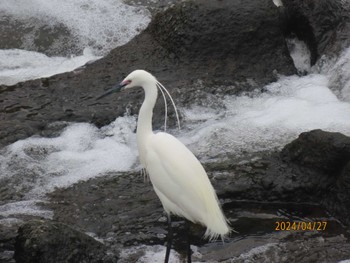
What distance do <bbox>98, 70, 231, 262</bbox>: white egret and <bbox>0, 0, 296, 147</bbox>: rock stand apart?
1.76 meters

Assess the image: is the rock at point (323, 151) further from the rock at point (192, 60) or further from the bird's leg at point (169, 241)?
the rock at point (192, 60)

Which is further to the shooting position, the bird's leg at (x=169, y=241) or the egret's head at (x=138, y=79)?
the egret's head at (x=138, y=79)

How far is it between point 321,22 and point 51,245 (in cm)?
402

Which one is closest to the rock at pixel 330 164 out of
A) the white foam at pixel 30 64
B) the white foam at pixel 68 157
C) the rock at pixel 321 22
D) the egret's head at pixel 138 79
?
the egret's head at pixel 138 79

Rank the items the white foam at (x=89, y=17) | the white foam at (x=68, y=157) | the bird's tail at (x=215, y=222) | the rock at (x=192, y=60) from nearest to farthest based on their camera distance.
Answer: the bird's tail at (x=215, y=222) → the white foam at (x=68, y=157) → the rock at (x=192, y=60) → the white foam at (x=89, y=17)

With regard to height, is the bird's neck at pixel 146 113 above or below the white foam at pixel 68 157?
above

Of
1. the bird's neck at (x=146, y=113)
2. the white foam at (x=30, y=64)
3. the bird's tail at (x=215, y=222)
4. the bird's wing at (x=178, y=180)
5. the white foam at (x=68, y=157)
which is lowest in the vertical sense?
the white foam at (x=68, y=157)

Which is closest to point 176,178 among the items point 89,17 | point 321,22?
point 321,22

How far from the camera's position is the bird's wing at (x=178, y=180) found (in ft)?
12.0

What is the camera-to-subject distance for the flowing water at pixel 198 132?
14.7 feet

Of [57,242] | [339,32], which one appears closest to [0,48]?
[339,32]

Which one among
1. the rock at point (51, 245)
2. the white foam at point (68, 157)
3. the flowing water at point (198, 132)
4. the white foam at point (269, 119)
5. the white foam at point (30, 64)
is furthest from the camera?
the white foam at point (30, 64)

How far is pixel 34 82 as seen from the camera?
5.93 m

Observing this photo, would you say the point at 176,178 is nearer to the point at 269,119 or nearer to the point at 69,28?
the point at 269,119
